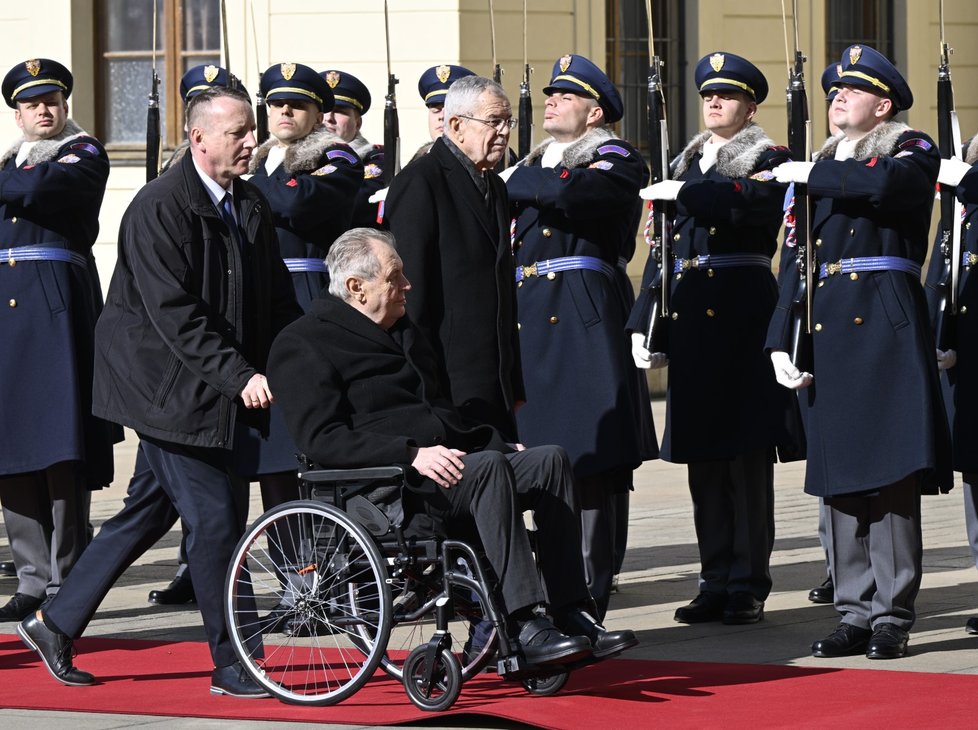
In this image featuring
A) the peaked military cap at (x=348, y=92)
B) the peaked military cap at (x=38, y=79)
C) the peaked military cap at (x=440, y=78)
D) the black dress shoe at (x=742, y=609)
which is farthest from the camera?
the peaked military cap at (x=440, y=78)

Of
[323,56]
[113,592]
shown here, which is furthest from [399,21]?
[113,592]

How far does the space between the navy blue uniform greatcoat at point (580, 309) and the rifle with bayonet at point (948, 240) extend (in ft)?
3.38

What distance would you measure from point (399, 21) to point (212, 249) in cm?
937

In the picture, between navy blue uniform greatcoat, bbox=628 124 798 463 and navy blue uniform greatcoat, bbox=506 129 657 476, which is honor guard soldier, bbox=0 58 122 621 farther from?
navy blue uniform greatcoat, bbox=628 124 798 463

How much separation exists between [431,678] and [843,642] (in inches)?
59.5

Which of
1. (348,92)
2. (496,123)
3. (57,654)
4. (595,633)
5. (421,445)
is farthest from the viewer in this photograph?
(348,92)

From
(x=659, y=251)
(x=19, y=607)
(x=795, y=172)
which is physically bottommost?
(x=19, y=607)

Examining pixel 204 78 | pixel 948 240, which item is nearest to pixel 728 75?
pixel 948 240

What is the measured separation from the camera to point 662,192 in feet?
24.5

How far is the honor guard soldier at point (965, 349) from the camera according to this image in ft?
23.2

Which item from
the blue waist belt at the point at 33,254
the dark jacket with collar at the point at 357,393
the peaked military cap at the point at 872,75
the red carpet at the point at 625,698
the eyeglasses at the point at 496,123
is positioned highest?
the peaked military cap at the point at 872,75

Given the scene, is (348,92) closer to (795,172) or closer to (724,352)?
(724,352)

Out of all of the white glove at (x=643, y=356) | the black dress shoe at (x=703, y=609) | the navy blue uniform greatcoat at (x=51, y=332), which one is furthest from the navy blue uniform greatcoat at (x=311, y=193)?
the black dress shoe at (x=703, y=609)

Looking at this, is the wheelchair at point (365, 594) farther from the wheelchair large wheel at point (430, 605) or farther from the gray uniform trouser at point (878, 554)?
the gray uniform trouser at point (878, 554)
